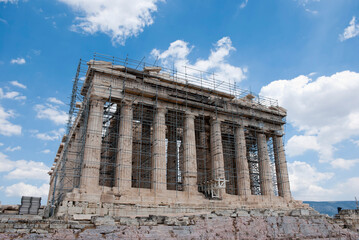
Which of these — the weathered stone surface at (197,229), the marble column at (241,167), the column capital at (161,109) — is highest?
the column capital at (161,109)

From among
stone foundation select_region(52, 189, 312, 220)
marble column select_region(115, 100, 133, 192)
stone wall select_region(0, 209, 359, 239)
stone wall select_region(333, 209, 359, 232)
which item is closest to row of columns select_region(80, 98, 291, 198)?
marble column select_region(115, 100, 133, 192)

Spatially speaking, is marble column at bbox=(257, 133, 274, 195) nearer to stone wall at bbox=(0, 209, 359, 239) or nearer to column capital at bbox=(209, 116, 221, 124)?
column capital at bbox=(209, 116, 221, 124)

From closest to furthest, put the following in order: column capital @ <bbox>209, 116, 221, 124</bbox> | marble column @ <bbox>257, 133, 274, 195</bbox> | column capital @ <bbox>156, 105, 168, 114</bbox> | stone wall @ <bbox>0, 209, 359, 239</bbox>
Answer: stone wall @ <bbox>0, 209, 359, 239</bbox>
column capital @ <bbox>156, 105, 168, 114</bbox>
column capital @ <bbox>209, 116, 221, 124</bbox>
marble column @ <bbox>257, 133, 274, 195</bbox>

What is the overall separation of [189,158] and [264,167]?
30.0ft

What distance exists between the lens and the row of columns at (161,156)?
71.1 ft

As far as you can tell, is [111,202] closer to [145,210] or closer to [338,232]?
[145,210]

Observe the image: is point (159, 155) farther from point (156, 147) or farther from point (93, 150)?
point (93, 150)

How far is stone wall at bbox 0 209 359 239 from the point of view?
1120 cm

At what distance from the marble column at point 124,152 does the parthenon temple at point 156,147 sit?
0.24 ft

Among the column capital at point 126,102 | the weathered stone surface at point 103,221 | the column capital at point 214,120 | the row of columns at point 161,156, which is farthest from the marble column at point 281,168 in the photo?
the weathered stone surface at point 103,221

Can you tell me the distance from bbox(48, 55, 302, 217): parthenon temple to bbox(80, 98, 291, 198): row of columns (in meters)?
0.07

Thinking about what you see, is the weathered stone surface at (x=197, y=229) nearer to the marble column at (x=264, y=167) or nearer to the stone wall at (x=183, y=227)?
the stone wall at (x=183, y=227)

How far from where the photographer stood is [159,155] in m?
24.0

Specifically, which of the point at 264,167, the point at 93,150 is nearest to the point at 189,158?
the point at 93,150
